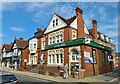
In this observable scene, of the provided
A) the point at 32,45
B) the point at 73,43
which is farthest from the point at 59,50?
the point at 32,45

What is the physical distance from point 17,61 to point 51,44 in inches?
736

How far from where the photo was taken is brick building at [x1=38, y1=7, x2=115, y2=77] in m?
24.7

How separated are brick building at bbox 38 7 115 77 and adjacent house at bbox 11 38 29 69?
863 centimetres

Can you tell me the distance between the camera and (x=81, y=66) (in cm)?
2392

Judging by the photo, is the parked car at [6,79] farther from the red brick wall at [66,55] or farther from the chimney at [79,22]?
the chimney at [79,22]

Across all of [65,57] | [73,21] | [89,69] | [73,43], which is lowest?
[89,69]

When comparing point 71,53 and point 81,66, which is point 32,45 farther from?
point 81,66

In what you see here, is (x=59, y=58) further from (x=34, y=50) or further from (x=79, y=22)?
(x=34, y=50)

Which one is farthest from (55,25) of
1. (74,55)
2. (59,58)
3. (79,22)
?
(74,55)

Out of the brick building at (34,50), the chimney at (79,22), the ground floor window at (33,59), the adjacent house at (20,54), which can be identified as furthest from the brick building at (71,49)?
the adjacent house at (20,54)

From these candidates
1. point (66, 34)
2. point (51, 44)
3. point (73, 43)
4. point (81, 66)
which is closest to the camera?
point (81, 66)

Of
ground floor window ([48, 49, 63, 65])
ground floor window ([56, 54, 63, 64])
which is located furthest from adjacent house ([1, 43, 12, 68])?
ground floor window ([56, 54, 63, 64])

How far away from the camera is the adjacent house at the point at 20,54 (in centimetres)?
4272

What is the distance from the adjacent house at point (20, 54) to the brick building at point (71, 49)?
8.63m
